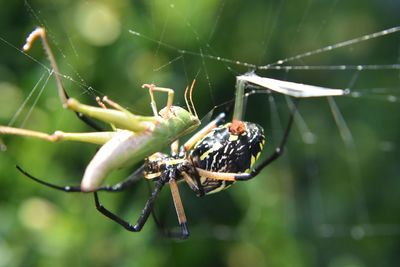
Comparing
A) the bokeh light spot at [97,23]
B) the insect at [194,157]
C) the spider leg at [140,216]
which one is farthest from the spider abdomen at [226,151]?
the bokeh light spot at [97,23]

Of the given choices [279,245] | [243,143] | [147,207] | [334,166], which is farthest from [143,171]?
[334,166]

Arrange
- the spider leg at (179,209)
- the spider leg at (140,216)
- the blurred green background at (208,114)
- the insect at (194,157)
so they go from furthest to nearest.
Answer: the blurred green background at (208,114) < the spider leg at (179,209) < the spider leg at (140,216) < the insect at (194,157)

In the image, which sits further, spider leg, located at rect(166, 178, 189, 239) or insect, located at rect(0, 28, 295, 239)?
spider leg, located at rect(166, 178, 189, 239)

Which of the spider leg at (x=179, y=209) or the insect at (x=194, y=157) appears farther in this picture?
the spider leg at (x=179, y=209)

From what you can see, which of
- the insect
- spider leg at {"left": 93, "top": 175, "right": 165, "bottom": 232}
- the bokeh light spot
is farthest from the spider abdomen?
the bokeh light spot

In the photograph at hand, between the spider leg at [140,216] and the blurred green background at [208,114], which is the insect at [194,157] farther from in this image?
the blurred green background at [208,114]

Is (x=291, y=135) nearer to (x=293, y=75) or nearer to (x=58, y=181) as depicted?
(x=293, y=75)

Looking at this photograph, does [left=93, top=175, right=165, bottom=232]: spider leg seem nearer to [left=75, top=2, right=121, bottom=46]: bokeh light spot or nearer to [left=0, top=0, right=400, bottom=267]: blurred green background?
[left=0, top=0, right=400, bottom=267]: blurred green background

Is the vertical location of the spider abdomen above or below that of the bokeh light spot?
below
